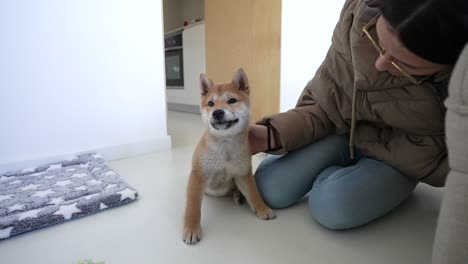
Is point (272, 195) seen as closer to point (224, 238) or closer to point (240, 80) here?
point (224, 238)

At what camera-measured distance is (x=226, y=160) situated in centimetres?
77

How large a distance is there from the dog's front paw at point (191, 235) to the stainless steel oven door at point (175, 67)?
256cm

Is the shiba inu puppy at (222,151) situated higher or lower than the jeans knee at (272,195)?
higher

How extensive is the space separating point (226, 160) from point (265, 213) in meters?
0.20

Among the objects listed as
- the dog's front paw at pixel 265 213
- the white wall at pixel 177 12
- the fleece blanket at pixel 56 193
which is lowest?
the dog's front paw at pixel 265 213

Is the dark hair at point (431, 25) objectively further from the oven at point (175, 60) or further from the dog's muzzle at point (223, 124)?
the oven at point (175, 60)

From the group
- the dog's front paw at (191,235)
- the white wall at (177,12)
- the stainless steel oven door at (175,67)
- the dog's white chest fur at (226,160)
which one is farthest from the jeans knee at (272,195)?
the white wall at (177,12)

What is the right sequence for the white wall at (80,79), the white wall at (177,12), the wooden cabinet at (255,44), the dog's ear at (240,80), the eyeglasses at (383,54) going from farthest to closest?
the white wall at (177,12), the wooden cabinet at (255,44), the white wall at (80,79), the dog's ear at (240,80), the eyeglasses at (383,54)

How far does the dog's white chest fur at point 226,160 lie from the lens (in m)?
0.77

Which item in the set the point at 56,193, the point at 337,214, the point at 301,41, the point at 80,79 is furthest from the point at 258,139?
the point at 301,41

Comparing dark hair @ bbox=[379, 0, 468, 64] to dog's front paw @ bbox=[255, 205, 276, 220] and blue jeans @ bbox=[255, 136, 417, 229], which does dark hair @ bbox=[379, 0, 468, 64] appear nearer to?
blue jeans @ bbox=[255, 136, 417, 229]

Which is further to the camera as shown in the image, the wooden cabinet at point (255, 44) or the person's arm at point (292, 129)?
the wooden cabinet at point (255, 44)

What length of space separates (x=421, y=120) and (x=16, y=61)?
1.42 m

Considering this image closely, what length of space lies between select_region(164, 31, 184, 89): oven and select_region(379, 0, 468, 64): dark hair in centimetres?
282
